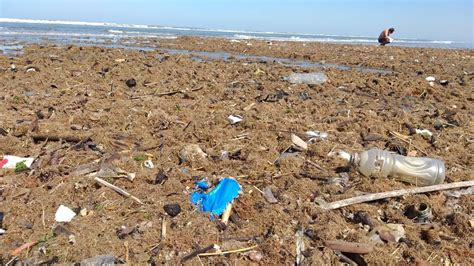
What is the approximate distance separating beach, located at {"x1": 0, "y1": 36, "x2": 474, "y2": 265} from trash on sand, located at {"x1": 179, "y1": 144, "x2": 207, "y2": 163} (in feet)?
0.16

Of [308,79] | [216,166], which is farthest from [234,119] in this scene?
[308,79]

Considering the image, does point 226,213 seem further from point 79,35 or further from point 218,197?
point 79,35

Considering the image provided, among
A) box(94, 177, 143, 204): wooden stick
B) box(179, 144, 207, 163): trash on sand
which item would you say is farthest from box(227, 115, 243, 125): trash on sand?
box(94, 177, 143, 204): wooden stick

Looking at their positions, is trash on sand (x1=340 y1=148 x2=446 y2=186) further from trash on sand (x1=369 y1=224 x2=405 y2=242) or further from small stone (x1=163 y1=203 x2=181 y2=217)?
small stone (x1=163 y1=203 x2=181 y2=217)

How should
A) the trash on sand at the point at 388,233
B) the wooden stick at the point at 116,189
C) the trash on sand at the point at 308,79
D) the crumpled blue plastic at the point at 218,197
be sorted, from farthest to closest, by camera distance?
the trash on sand at the point at 308,79 < the wooden stick at the point at 116,189 < the crumpled blue plastic at the point at 218,197 < the trash on sand at the point at 388,233

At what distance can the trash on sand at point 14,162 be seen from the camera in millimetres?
4531

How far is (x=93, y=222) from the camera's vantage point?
11.5 feet

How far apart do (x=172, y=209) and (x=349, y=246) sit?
63.0 inches

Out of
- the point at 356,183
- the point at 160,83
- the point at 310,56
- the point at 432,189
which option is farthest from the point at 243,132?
the point at 310,56

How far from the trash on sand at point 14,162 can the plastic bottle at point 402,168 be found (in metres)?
3.88

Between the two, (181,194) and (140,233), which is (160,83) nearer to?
(181,194)

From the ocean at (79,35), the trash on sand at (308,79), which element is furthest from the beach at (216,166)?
the ocean at (79,35)

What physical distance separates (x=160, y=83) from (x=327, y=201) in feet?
22.1

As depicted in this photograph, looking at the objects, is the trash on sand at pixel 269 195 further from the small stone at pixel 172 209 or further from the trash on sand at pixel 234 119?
the trash on sand at pixel 234 119
